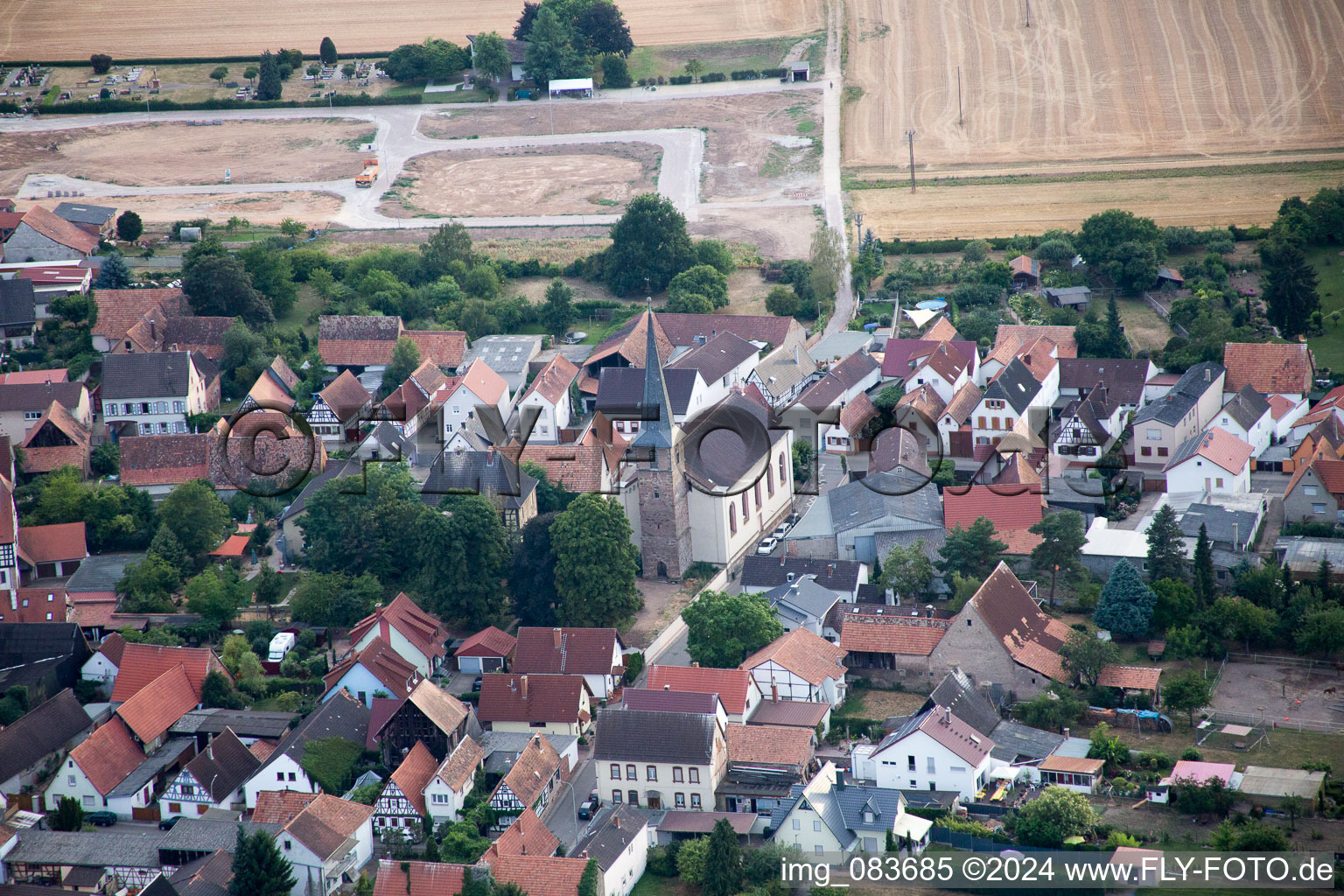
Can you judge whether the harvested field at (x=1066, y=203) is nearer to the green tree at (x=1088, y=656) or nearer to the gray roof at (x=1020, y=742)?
the green tree at (x=1088, y=656)

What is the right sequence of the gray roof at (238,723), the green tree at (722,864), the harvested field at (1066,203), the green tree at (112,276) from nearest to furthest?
1. the green tree at (722,864)
2. the gray roof at (238,723)
3. the green tree at (112,276)
4. the harvested field at (1066,203)

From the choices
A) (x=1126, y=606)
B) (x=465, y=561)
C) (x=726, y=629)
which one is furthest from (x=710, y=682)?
(x=1126, y=606)

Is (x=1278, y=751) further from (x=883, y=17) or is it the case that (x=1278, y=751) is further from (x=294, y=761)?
(x=883, y=17)

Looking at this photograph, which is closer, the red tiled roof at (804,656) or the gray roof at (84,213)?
the red tiled roof at (804,656)

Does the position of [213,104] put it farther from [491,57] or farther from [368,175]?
[368,175]

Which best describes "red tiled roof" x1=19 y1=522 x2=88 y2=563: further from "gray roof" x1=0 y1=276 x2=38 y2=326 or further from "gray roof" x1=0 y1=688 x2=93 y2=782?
"gray roof" x1=0 y1=276 x2=38 y2=326

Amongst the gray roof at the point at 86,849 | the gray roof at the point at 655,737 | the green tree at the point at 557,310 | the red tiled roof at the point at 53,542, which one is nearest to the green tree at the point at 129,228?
the green tree at the point at 557,310
